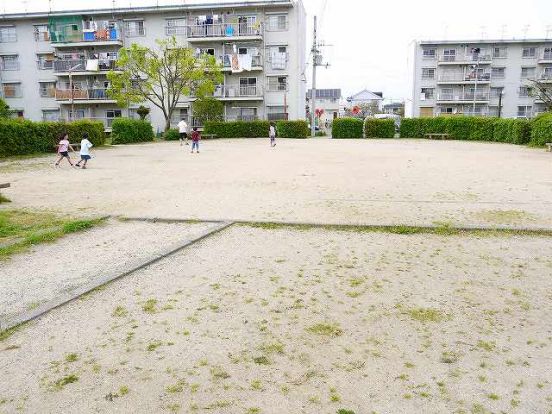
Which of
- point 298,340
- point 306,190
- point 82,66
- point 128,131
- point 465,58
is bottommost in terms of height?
point 298,340

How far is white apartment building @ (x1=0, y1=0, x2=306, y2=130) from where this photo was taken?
128ft

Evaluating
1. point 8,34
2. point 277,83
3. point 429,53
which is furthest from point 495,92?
point 8,34

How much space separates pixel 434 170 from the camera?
46.4ft

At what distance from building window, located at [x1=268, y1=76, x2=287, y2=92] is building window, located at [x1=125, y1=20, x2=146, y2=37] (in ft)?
42.1

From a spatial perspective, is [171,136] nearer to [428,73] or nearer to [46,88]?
[46,88]

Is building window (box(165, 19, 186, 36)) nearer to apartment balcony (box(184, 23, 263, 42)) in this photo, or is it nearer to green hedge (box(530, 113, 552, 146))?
apartment balcony (box(184, 23, 263, 42))

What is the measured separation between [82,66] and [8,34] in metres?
8.67

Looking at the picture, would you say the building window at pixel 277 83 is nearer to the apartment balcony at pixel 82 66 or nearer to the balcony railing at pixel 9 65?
the apartment balcony at pixel 82 66

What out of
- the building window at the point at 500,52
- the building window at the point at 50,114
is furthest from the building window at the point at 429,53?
the building window at the point at 50,114

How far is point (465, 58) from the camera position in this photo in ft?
168

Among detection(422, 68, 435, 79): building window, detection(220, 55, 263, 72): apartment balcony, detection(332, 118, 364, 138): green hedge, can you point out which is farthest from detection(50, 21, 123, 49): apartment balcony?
detection(422, 68, 435, 79): building window

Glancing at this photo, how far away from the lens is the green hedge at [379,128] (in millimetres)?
35656

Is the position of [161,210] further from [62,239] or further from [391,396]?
[391,396]

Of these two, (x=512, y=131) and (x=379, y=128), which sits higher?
(x=379, y=128)
